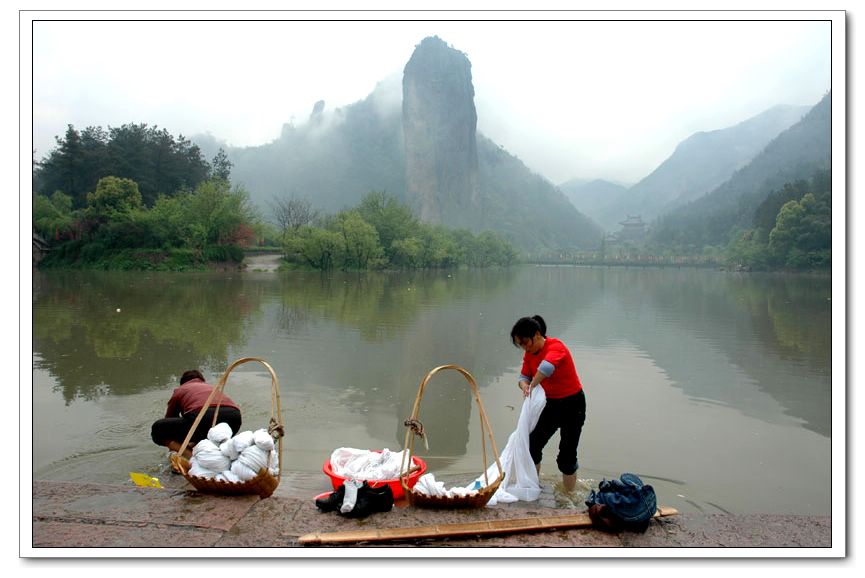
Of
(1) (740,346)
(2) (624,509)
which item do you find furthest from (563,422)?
(1) (740,346)

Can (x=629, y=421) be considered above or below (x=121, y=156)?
below

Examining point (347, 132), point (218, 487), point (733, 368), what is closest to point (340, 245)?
point (733, 368)

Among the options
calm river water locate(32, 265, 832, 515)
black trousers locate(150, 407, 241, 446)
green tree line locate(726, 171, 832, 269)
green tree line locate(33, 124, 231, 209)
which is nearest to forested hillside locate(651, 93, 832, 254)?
green tree line locate(726, 171, 832, 269)

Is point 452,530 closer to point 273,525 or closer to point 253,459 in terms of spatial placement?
point 273,525

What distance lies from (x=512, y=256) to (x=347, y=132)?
76.7m

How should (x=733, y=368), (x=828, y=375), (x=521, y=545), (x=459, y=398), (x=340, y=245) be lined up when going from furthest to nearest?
(x=340, y=245), (x=733, y=368), (x=828, y=375), (x=459, y=398), (x=521, y=545)

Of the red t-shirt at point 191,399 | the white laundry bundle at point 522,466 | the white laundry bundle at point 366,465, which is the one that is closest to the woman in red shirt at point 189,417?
the red t-shirt at point 191,399

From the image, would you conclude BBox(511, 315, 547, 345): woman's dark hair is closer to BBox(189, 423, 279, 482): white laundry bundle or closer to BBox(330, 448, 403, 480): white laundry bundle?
BBox(330, 448, 403, 480): white laundry bundle

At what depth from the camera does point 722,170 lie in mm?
138125

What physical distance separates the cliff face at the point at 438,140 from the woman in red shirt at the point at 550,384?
121 m

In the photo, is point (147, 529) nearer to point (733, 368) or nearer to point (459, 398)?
point (459, 398)

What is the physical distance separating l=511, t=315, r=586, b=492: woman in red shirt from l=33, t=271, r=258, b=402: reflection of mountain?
402cm

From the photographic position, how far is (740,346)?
12859mm

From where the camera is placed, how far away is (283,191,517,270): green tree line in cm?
4681
